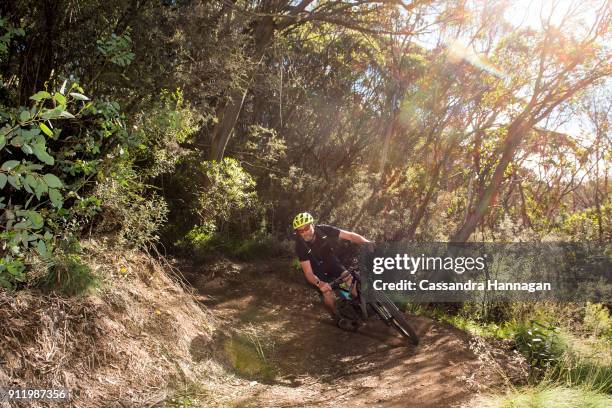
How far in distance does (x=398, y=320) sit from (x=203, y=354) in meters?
3.37

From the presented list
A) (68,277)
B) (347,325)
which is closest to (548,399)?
(347,325)

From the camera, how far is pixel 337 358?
7.38 metres

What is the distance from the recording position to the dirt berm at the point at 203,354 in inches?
168

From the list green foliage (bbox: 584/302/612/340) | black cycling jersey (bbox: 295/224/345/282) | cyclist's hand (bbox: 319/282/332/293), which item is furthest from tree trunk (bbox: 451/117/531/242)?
cyclist's hand (bbox: 319/282/332/293)

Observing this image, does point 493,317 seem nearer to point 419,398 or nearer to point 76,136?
point 419,398

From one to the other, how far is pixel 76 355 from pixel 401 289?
8526 mm

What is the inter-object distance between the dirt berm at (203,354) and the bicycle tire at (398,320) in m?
0.19

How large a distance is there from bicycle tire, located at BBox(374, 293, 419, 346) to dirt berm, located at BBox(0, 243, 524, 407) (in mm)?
186

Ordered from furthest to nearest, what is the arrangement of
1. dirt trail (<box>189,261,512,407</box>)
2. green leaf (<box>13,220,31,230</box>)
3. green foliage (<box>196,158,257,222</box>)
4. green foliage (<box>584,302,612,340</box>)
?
green foliage (<box>196,158,257,222</box>) < green foliage (<box>584,302,612,340</box>) < dirt trail (<box>189,261,512,407</box>) < green leaf (<box>13,220,31,230</box>)

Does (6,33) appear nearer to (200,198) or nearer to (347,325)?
(347,325)

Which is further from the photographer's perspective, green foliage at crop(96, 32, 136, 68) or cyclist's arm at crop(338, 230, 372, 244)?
cyclist's arm at crop(338, 230, 372, 244)

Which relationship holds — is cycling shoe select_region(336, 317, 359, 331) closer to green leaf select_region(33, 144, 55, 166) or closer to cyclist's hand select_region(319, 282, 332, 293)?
cyclist's hand select_region(319, 282, 332, 293)

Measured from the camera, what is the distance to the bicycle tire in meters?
7.58

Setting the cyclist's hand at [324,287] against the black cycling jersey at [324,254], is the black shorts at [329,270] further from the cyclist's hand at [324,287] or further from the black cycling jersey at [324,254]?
the cyclist's hand at [324,287]
